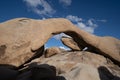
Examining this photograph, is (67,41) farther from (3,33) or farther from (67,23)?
(3,33)

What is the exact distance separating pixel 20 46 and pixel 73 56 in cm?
410

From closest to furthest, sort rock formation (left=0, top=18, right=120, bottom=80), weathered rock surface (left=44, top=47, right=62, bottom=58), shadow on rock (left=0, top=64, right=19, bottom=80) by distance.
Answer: shadow on rock (left=0, top=64, right=19, bottom=80), rock formation (left=0, top=18, right=120, bottom=80), weathered rock surface (left=44, top=47, right=62, bottom=58)

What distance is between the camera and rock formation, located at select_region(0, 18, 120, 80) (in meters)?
11.6

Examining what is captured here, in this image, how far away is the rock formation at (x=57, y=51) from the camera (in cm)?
1164

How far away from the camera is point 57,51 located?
16516 mm

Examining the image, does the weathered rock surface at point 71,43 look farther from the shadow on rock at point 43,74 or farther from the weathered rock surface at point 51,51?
the shadow on rock at point 43,74

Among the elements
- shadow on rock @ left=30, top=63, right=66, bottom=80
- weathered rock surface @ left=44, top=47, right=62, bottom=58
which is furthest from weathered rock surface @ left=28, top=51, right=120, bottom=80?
weathered rock surface @ left=44, top=47, right=62, bottom=58

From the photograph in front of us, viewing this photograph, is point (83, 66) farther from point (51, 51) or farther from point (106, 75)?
point (51, 51)

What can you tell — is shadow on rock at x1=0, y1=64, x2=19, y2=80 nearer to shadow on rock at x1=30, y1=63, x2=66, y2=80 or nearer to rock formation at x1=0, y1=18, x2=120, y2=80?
rock formation at x1=0, y1=18, x2=120, y2=80

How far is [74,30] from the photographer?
1522 cm

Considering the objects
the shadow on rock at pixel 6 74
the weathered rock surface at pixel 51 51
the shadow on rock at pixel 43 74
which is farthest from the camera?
the weathered rock surface at pixel 51 51

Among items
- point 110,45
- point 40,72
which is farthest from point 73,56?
point 40,72

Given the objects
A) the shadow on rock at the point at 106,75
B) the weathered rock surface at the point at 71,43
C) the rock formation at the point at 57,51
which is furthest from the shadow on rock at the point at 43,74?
A: the weathered rock surface at the point at 71,43

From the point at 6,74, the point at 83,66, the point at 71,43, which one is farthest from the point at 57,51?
the point at 6,74
